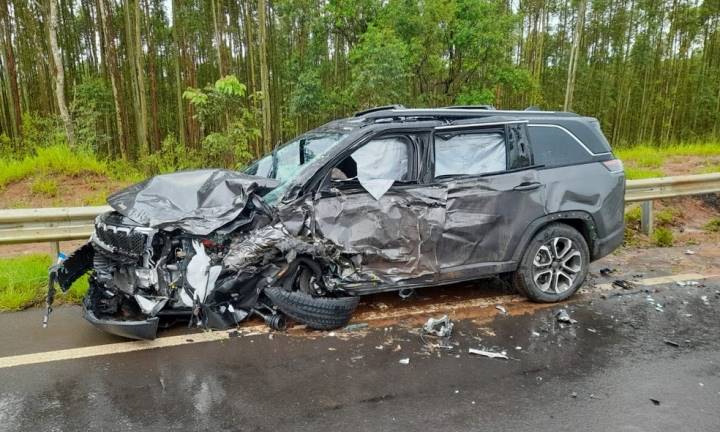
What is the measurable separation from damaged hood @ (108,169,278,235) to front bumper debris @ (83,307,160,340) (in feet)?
2.49

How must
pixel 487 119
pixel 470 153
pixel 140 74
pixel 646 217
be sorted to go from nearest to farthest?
pixel 470 153, pixel 487 119, pixel 646 217, pixel 140 74

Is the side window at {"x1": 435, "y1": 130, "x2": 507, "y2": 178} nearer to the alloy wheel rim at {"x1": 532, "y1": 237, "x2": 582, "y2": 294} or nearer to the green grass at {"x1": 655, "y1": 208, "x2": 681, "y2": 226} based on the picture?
the alloy wheel rim at {"x1": 532, "y1": 237, "x2": 582, "y2": 294}

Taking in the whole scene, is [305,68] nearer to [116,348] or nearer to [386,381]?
[116,348]

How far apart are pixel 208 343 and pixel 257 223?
1.06m

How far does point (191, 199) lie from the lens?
4000mm

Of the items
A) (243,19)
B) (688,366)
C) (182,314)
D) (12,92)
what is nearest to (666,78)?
(243,19)

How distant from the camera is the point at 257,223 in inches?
155

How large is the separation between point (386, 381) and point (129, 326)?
201 centimetres

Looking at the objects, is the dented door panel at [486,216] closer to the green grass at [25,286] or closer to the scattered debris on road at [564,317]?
the scattered debris on road at [564,317]

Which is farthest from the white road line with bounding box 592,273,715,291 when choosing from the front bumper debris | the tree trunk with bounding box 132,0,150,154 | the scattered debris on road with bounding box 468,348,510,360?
the tree trunk with bounding box 132,0,150,154

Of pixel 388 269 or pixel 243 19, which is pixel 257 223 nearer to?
pixel 388 269

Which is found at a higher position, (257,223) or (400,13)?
(400,13)

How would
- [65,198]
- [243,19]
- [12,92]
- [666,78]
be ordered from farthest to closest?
1. [666,78]
2. [243,19]
3. [12,92]
4. [65,198]

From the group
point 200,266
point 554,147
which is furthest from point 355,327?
point 554,147
